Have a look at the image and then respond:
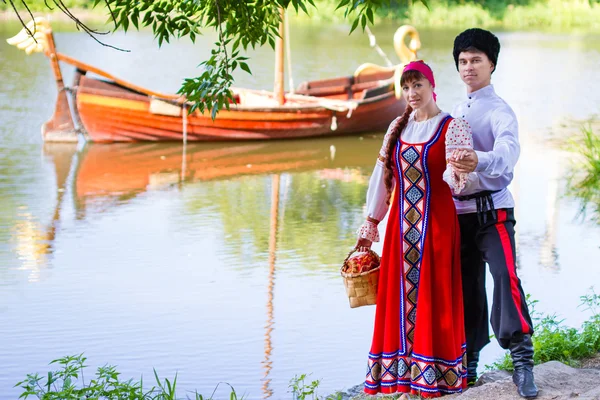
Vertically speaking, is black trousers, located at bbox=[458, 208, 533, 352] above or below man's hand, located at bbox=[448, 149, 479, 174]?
below

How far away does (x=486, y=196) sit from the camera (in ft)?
12.8

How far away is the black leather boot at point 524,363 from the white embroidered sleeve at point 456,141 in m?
0.65

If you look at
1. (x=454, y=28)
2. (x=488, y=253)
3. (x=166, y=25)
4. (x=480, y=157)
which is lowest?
(x=488, y=253)

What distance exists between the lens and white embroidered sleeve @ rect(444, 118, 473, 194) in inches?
146

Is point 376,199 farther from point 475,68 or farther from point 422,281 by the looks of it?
point 475,68

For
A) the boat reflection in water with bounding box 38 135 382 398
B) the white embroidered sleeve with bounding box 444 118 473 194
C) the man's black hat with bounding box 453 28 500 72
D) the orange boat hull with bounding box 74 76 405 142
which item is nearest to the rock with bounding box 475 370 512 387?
the white embroidered sleeve with bounding box 444 118 473 194

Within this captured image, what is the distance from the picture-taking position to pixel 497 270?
12.6ft

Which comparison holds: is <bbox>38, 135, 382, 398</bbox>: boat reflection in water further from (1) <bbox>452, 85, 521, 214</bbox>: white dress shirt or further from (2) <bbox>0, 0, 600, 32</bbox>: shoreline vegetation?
(2) <bbox>0, 0, 600, 32</bbox>: shoreline vegetation

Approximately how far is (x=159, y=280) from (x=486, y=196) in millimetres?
3827

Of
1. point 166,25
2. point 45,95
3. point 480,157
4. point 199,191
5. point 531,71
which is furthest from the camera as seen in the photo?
point 531,71

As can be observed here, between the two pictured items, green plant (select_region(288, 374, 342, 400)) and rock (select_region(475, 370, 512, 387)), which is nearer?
rock (select_region(475, 370, 512, 387))

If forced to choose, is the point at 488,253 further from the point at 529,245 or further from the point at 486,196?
the point at 529,245

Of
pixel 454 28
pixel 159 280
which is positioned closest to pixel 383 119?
pixel 159 280

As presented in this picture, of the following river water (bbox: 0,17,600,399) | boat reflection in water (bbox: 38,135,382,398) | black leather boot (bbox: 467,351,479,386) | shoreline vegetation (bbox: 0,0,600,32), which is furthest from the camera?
shoreline vegetation (bbox: 0,0,600,32)
